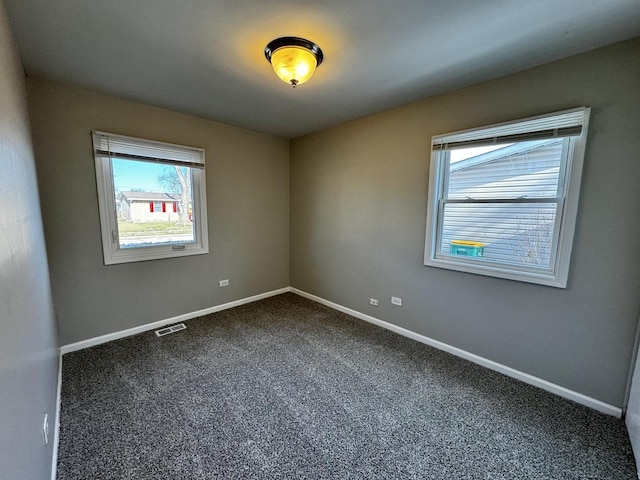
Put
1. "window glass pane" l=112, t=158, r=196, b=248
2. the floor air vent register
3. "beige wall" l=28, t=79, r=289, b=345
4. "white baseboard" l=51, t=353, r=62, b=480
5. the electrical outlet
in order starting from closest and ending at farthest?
1. the electrical outlet
2. "white baseboard" l=51, t=353, r=62, b=480
3. "beige wall" l=28, t=79, r=289, b=345
4. "window glass pane" l=112, t=158, r=196, b=248
5. the floor air vent register

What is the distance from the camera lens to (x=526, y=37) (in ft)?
5.46

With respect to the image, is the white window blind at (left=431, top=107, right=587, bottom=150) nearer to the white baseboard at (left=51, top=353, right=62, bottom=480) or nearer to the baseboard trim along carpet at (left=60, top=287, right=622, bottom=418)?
the baseboard trim along carpet at (left=60, top=287, right=622, bottom=418)

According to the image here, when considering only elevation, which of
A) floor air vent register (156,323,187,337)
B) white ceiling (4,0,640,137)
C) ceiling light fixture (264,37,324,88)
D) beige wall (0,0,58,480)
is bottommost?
floor air vent register (156,323,187,337)

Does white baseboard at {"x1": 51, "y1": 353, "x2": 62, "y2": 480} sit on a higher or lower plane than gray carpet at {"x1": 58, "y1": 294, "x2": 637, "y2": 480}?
higher

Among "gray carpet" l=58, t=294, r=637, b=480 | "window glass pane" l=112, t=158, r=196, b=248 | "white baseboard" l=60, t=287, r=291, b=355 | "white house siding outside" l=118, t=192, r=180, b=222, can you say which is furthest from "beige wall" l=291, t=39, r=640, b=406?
"white house siding outside" l=118, t=192, r=180, b=222

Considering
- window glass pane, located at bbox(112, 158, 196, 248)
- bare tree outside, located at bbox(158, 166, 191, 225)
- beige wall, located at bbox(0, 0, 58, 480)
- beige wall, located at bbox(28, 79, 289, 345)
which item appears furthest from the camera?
bare tree outside, located at bbox(158, 166, 191, 225)

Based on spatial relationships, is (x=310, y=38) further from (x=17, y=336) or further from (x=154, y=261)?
(x=154, y=261)

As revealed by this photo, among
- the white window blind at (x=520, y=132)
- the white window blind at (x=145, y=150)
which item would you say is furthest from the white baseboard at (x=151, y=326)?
the white window blind at (x=520, y=132)

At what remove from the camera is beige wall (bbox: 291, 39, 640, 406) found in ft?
5.72

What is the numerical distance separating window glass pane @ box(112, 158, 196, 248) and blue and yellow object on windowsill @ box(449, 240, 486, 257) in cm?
300

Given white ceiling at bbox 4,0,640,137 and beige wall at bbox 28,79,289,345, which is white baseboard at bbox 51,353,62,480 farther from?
white ceiling at bbox 4,0,640,137

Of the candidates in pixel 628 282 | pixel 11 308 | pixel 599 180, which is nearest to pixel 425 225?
pixel 599 180

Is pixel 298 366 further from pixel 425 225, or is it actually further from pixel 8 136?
pixel 8 136

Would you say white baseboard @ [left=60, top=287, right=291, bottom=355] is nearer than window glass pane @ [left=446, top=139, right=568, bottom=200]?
No
